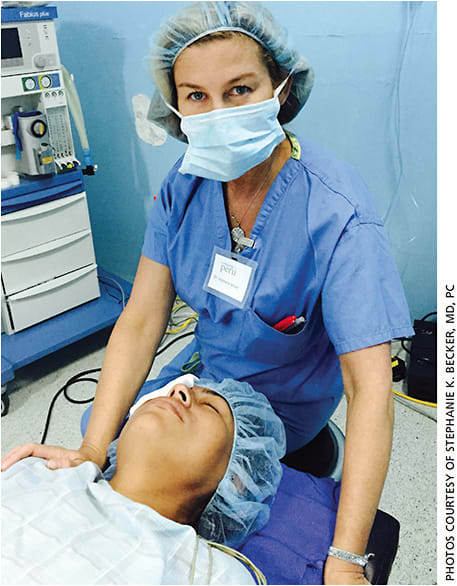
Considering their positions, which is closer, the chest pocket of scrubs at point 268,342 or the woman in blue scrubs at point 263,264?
the woman in blue scrubs at point 263,264

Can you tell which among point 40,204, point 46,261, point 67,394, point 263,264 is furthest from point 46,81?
point 263,264

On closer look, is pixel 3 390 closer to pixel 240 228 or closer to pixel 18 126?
pixel 18 126

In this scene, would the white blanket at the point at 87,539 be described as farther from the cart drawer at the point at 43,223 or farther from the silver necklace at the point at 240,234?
the cart drawer at the point at 43,223

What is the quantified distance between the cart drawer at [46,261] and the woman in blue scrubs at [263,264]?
1.08 m

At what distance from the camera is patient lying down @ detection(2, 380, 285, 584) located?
0.86 meters

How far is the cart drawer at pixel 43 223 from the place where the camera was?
2.17 m

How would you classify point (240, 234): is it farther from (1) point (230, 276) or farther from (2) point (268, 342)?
(2) point (268, 342)

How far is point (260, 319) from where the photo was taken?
121 cm

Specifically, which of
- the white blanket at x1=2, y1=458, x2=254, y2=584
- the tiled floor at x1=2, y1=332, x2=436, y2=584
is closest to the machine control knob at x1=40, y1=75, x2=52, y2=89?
the tiled floor at x1=2, y1=332, x2=436, y2=584

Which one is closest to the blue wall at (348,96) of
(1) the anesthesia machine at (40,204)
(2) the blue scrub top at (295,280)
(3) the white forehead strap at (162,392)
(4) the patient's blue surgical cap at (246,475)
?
(1) the anesthesia machine at (40,204)

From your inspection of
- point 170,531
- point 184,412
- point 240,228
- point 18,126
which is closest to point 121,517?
point 170,531

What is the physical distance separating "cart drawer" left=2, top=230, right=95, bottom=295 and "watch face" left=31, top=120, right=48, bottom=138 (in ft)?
1.58

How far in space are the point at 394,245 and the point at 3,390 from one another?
6.11ft

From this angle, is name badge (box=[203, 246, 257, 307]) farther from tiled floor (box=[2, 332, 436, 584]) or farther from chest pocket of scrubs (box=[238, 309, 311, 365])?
tiled floor (box=[2, 332, 436, 584])
